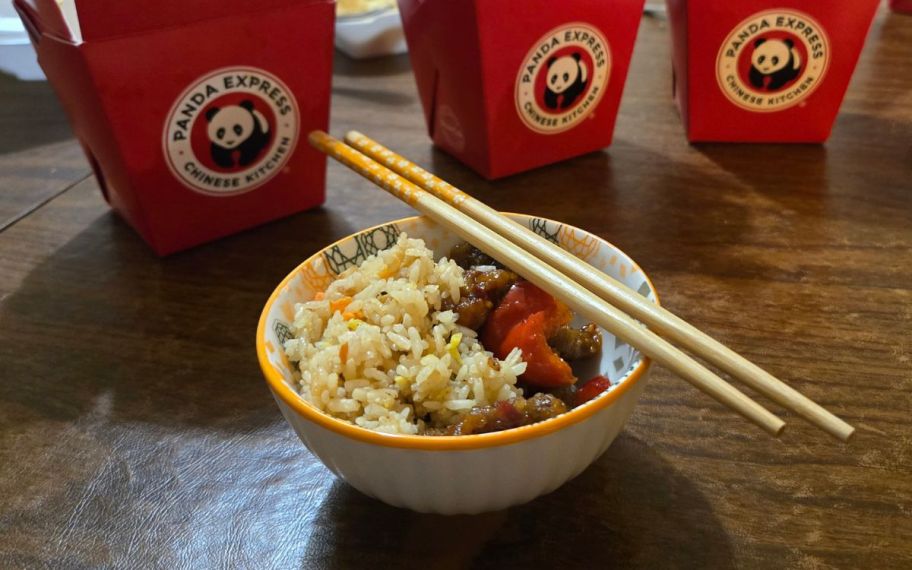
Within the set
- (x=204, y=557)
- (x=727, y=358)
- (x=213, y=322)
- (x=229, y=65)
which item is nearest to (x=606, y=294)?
(x=727, y=358)

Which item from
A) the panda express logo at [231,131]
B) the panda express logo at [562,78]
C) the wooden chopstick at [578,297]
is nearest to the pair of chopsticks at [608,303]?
the wooden chopstick at [578,297]

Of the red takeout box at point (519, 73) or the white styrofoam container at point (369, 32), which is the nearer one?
the red takeout box at point (519, 73)

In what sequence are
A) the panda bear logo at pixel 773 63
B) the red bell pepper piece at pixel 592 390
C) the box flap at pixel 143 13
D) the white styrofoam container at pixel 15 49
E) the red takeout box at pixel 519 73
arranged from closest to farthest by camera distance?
the red bell pepper piece at pixel 592 390
the box flap at pixel 143 13
the red takeout box at pixel 519 73
the panda bear logo at pixel 773 63
the white styrofoam container at pixel 15 49

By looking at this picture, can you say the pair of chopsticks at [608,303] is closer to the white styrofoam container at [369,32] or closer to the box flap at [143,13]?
the box flap at [143,13]

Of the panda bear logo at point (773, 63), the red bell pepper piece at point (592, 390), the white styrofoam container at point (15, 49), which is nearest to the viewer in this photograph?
the red bell pepper piece at point (592, 390)

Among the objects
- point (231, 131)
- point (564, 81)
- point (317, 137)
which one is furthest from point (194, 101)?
point (564, 81)

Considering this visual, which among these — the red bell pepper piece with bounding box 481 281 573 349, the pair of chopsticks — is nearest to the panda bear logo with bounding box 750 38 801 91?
the pair of chopsticks
